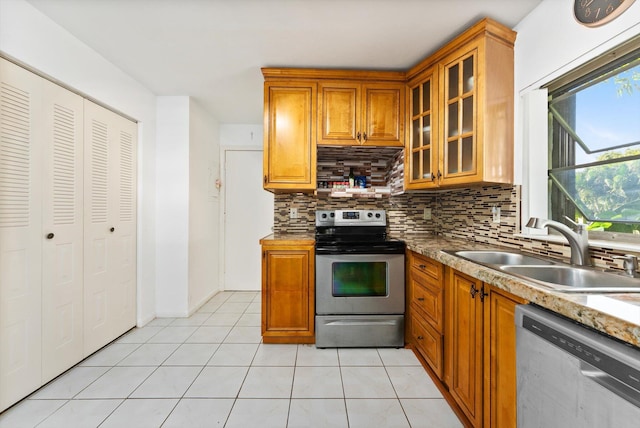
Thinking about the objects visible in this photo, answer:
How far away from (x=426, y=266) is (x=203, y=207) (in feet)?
8.58

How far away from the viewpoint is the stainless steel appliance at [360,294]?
224 cm

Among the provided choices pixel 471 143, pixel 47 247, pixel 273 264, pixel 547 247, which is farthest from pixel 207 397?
pixel 471 143

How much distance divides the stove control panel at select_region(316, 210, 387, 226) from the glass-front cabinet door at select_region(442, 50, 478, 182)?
0.91 meters

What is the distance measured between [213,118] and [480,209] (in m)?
3.27

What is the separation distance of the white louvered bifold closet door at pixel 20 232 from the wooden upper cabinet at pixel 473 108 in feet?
8.91

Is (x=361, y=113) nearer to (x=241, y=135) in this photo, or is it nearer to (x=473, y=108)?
(x=473, y=108)

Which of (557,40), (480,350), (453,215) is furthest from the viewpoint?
(453,215)

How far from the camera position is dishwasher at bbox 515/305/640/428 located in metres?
0.65

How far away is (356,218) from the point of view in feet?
9.27

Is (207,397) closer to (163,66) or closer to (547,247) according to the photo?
(547,247)

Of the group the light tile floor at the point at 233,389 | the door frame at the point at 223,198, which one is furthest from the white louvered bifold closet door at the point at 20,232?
the door frame at the point at 223,198

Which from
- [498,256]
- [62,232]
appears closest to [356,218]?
[498,256]

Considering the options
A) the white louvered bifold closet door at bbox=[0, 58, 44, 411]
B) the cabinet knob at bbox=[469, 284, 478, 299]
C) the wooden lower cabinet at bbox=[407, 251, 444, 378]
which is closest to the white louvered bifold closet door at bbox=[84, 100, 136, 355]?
the white louvered bifold closet door at bbox=[0, 58, 44, 411]

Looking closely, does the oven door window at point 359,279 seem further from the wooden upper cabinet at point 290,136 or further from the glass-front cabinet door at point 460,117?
the glass-front cabinet door at point 460,117
